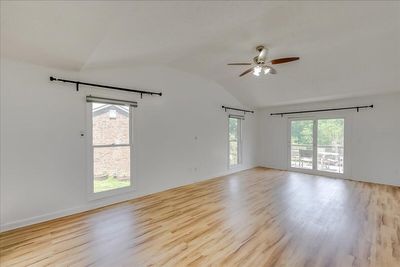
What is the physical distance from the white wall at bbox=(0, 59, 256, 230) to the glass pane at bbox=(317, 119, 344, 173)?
411cm

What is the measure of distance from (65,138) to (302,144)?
21.3ft

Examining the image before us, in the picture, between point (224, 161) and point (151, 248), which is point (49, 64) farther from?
point (224, 161)

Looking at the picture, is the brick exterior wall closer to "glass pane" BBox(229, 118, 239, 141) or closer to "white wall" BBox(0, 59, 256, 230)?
"white wall" BBox(0, 59, 256, 230)

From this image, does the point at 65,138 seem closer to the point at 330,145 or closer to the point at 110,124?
the point at 110,124

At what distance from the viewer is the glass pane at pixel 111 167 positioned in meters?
3.55

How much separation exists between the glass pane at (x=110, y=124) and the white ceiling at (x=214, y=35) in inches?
30.0

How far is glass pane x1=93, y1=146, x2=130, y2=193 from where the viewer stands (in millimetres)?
3547

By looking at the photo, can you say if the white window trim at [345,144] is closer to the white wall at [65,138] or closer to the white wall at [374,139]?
the white wall at [374,139]

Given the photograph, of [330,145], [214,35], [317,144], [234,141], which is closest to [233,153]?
[234,141]

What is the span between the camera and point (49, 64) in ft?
9.61

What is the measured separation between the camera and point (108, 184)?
3691 mm

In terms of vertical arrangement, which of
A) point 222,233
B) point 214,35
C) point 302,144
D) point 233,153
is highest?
point 214,35

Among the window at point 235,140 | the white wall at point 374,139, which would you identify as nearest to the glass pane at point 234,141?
the window at point 235,140

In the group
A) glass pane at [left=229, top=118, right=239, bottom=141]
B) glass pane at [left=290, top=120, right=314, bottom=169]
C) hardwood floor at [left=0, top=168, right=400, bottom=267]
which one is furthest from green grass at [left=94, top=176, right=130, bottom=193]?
glass pane at [left=290, top=120, right=314, bottom=169]
